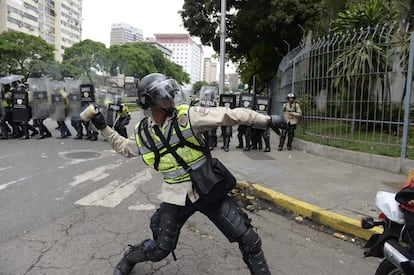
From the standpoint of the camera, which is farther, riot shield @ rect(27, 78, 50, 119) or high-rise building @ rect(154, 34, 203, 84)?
high-rise building @ rect(154, 34, 203, 84)

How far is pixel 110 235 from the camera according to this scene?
12.5 feet

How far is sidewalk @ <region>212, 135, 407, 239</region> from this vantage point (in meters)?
4.38

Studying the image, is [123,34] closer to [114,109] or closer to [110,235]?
[114,109]

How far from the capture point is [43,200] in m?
5.00

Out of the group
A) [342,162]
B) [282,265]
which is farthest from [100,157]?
[282,265]

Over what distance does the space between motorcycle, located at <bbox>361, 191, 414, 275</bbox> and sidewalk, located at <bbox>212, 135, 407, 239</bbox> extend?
144 cm

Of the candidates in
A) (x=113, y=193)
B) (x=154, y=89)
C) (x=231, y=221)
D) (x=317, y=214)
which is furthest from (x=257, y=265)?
(x=113, y=193)

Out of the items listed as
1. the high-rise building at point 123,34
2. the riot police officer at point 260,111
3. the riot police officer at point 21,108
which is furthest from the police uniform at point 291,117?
the high-rise building at point 123,34

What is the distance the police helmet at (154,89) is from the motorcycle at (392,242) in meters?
1.70


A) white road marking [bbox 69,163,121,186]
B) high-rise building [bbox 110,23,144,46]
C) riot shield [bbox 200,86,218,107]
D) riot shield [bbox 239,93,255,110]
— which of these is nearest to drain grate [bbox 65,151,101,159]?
white road marking [bbox 69,163,121,186]

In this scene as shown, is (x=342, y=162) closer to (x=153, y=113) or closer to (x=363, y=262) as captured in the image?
(x=363, y=262)

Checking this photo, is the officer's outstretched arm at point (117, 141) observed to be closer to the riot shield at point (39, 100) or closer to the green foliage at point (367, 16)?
the green foliage at point (367, 16)

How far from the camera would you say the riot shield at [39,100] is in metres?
11.4

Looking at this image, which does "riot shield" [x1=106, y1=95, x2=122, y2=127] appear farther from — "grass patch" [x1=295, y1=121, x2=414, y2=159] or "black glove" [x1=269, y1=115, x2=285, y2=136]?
"black glove" [x1=269, y1=115, x2=285, y2=136]
